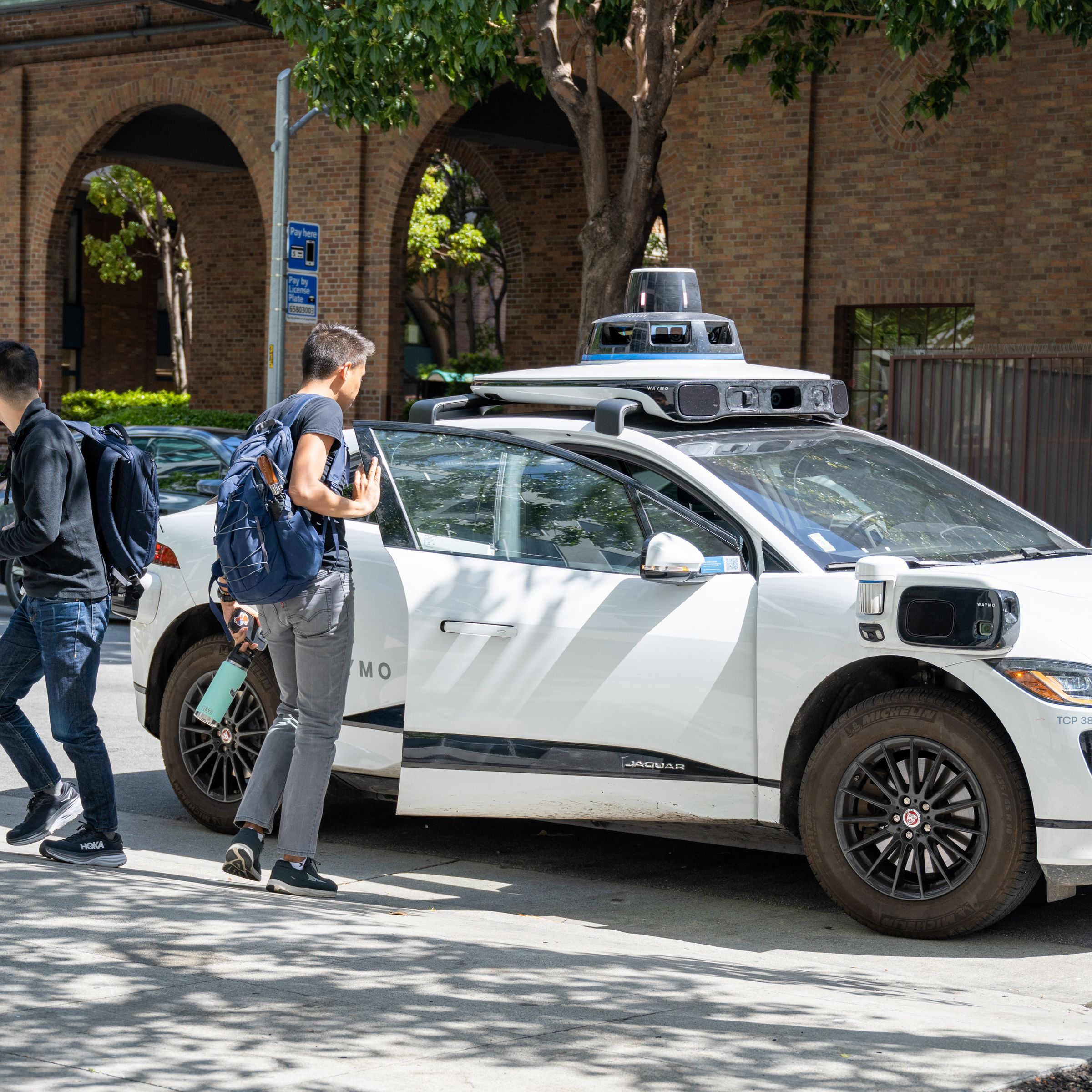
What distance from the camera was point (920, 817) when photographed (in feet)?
17.1

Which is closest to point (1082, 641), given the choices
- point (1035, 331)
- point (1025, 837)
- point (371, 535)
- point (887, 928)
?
point (1025, 837)

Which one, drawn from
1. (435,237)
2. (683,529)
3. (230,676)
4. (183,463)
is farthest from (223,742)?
A: (435,237)

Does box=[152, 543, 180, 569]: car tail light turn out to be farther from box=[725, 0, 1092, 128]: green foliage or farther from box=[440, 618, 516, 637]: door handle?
box=[725, 0, 1092, 128]: green foliage

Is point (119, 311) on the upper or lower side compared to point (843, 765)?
upper

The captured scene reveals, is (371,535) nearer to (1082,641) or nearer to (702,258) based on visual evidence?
(1082,641)

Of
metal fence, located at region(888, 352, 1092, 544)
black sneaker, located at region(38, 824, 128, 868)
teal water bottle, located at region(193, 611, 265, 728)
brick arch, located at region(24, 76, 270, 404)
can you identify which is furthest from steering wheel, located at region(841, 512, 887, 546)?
brick arch, located at region(24, 76, 270, 404)

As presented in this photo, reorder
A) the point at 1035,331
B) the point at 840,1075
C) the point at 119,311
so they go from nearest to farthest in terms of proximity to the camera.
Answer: the point at 840,1075
the point at 1035,331
the point at 119,311

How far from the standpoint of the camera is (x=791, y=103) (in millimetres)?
18109

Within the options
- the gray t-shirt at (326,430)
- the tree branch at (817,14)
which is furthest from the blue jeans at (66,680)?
the tree branch at (817,14)

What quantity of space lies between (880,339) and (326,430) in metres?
14.0

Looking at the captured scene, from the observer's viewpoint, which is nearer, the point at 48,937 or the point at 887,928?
the point at 48,937

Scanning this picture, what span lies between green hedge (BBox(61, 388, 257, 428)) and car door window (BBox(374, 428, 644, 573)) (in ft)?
61.6

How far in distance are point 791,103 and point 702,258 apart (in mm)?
2016

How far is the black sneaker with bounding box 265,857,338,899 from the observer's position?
5.56m
